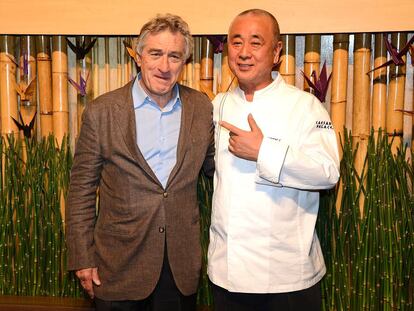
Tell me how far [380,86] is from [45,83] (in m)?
1.47

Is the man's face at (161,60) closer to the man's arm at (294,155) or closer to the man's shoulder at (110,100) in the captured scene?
the man's shoulder at (110,100)

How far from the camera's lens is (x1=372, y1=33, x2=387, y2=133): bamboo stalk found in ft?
7.08

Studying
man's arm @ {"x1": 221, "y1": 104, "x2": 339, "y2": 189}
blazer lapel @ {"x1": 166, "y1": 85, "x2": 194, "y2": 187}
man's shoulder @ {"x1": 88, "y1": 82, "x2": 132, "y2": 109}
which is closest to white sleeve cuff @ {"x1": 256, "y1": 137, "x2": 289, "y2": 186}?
man's arm @ {"x1": 221, "y1": 104, "x2": 339, "y2": 189}

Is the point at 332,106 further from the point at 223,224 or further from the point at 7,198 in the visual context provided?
the point at 7,198

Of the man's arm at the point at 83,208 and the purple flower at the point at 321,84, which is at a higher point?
the purple flower at the point at 321,84

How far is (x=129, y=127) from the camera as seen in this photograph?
64.5 inches

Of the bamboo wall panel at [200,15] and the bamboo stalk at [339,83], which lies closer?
the bamboo wall panel at [200,15]

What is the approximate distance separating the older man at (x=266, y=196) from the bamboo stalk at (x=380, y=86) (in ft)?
2.19

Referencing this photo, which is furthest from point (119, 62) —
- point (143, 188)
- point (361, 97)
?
point (361, 97)

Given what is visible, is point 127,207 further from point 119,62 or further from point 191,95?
point 119,62

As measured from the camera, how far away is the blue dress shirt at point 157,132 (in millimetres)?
1648

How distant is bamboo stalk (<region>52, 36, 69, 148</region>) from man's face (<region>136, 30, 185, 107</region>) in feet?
2.63

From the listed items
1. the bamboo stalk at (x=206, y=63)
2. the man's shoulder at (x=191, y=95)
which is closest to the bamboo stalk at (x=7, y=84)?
the bamboo stalk at (x=206, y=63)

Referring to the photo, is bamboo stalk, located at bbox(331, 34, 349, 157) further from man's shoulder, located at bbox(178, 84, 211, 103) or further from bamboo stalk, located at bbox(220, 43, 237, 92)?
man's shoulder, located at bbox(178, 84, 211, 103)
